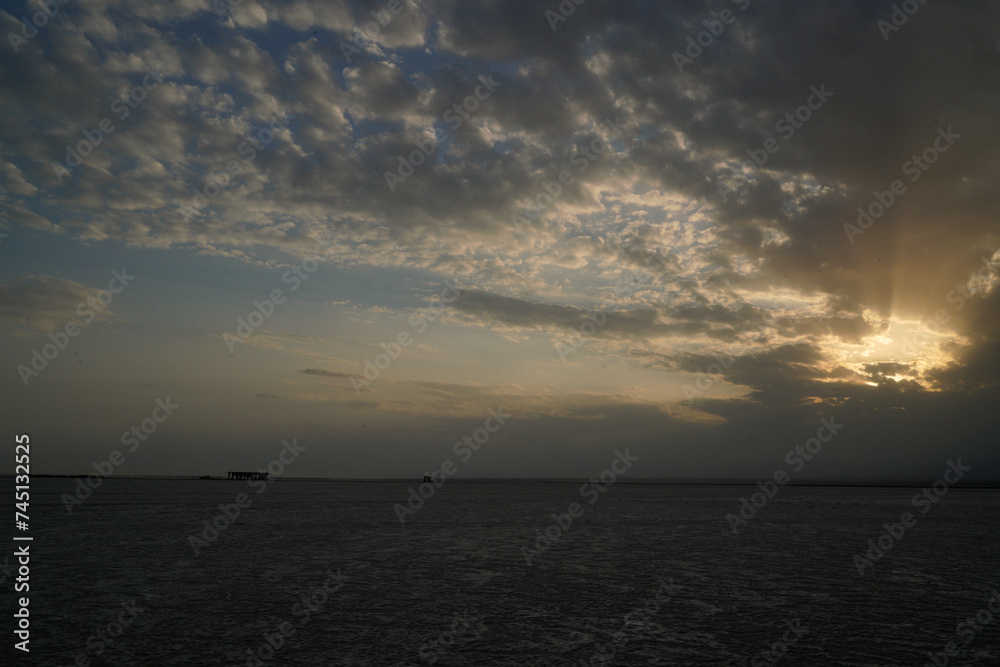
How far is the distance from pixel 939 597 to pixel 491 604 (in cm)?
1540

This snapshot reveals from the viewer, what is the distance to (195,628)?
49.4 feet

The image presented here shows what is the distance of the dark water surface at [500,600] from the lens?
523 inches

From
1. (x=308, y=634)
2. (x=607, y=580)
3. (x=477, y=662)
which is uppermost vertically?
(x=607, y=580)

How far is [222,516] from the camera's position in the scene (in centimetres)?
5172

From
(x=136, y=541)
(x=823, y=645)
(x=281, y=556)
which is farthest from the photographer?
(x=136, y=541)

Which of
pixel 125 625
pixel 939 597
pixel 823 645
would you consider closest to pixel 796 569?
pixel 939 597

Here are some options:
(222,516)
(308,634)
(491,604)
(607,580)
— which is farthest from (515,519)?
(308,634)

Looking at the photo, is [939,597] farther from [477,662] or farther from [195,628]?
[195,628]

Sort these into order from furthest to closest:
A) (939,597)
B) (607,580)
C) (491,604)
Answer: (607,580) → (939,597) → (491,604)

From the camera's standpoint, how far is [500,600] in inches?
726

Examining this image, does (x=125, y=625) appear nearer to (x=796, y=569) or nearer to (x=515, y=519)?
(x=796, y=569)

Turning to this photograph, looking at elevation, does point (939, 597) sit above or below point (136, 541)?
above

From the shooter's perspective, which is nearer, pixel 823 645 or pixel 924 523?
pixel 823 645

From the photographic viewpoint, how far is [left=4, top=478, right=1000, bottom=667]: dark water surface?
13297 millimetres
